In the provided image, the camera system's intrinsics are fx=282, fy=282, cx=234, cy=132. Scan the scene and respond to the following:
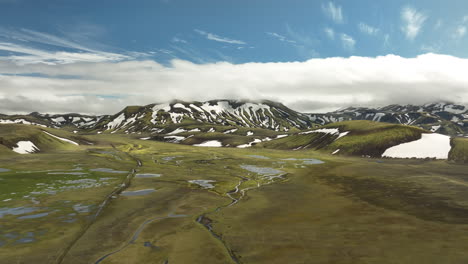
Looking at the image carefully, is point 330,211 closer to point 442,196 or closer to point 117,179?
point 442,196

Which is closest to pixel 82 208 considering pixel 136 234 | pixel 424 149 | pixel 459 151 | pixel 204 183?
pixel 136 234

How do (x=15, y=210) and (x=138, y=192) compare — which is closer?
(x=15, y=210)

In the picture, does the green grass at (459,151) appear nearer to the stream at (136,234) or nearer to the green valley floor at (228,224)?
the green valley floor at (228,224)

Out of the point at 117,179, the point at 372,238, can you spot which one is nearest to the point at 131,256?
the point at 372,238

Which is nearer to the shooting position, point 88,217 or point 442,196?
point 88,217

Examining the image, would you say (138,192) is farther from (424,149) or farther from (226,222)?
(424,149)

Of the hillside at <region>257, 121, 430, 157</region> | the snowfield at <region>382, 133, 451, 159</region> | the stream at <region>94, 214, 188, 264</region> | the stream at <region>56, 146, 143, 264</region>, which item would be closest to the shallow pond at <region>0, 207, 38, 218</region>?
the stream at <region>56, 146, 143, 264</region>
